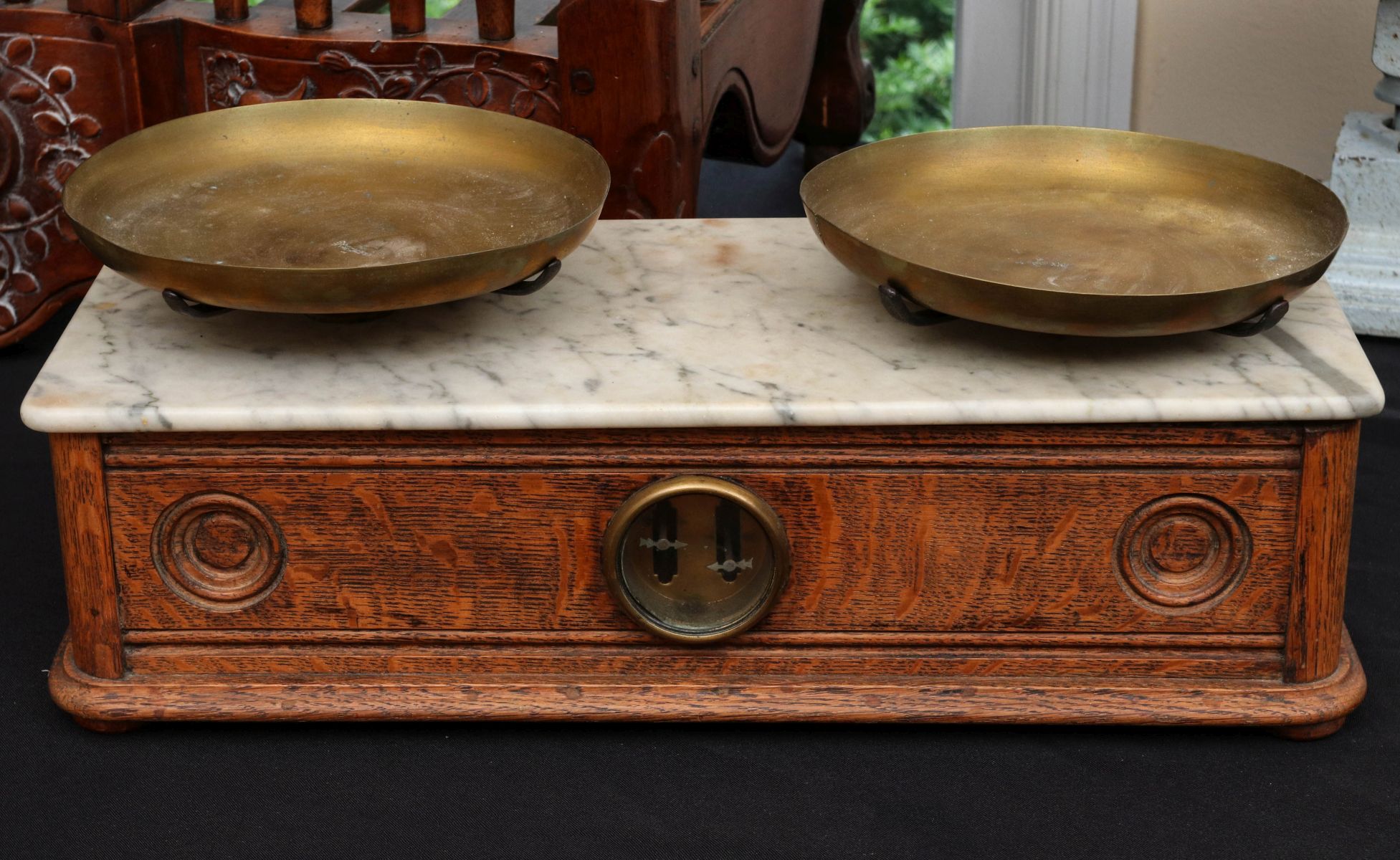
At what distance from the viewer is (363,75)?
222cm

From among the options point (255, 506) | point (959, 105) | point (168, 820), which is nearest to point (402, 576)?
point (255, 506)

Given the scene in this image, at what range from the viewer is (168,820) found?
158 cm

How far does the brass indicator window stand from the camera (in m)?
1.57

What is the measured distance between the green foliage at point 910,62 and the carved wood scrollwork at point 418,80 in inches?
100

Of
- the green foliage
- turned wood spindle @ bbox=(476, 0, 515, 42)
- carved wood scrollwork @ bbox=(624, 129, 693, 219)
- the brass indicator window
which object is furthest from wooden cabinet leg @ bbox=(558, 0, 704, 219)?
the green foliage

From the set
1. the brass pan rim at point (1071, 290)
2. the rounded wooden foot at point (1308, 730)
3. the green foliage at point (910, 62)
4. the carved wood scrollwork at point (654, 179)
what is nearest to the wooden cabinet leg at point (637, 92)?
the carved wood scrollwork at point (654, 179)

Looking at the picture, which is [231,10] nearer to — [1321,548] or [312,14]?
[312,14]

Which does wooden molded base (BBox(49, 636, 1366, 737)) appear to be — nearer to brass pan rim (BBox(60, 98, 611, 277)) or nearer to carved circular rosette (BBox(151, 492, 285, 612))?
carved circular rosette (BBox(151, 492, 285, 612))

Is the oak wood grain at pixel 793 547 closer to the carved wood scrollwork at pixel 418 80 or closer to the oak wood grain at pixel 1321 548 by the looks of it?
the oak wood grain at pixel 1321 548

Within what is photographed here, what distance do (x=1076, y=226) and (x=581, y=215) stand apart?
1.71ft

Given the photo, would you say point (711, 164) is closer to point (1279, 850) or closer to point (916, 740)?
point (916, 740)

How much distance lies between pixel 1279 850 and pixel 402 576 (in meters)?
0.87

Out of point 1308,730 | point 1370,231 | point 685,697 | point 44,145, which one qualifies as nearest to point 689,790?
point 685,697

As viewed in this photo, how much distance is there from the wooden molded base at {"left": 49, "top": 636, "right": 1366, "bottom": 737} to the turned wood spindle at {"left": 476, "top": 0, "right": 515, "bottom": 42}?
936 mm
